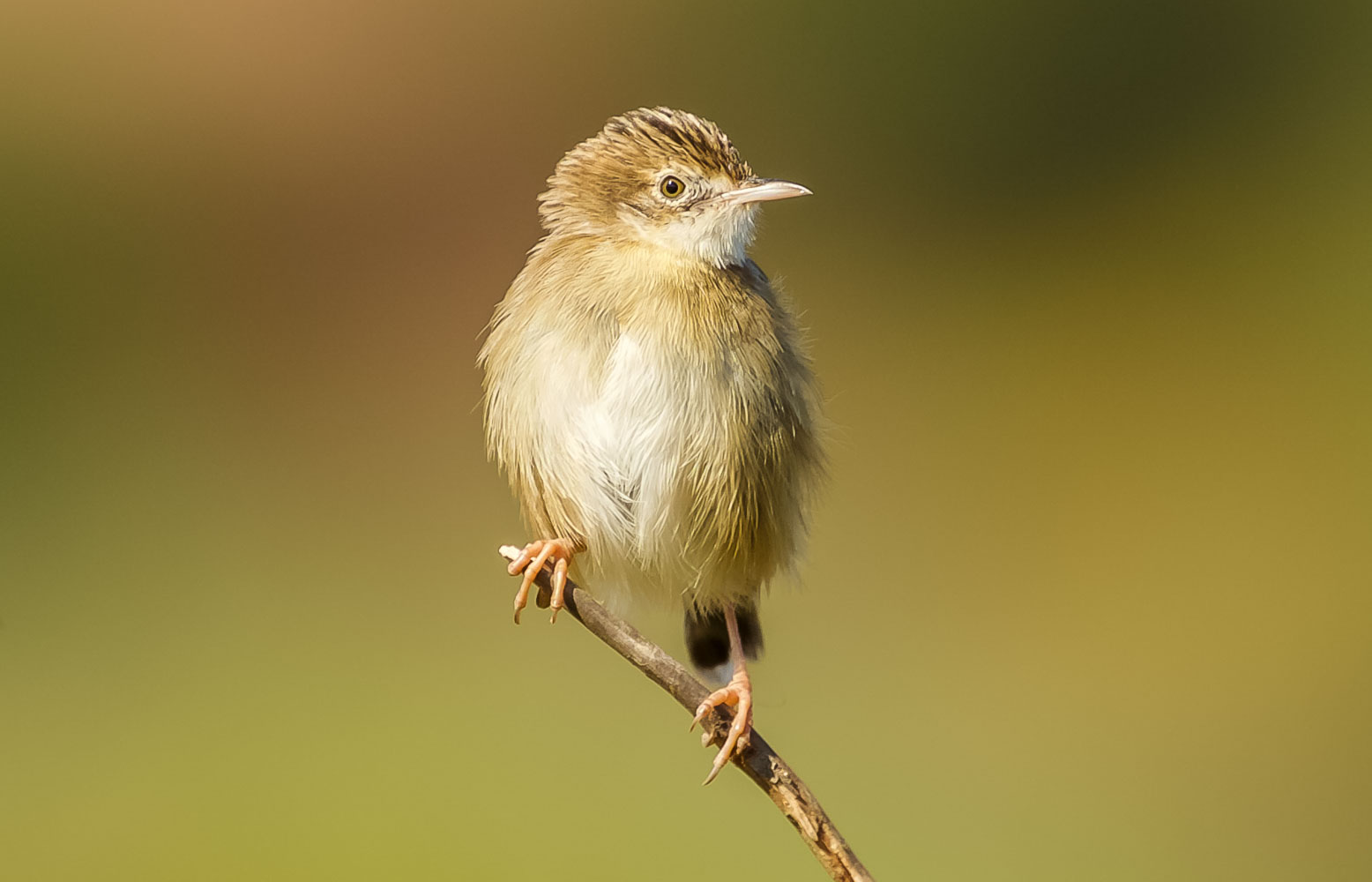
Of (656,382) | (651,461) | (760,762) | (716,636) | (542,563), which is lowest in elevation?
(716,636)

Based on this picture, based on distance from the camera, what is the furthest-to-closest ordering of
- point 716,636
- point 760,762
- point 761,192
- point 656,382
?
point 716,636
point 761,192
point 656,382
point 760,762

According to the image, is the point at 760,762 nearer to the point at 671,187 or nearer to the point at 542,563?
the point at 542,563

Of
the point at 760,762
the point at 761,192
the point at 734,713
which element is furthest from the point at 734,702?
the point at 761,192

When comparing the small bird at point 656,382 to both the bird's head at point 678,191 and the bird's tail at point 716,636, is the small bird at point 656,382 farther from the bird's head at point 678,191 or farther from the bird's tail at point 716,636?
the bird's tail at point 716,636

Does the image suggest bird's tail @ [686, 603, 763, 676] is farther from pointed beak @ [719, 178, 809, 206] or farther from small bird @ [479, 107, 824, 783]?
pointed beak @ [719, 178, 809, 206]

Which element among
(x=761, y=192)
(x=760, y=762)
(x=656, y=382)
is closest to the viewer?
(x=760, y=762)

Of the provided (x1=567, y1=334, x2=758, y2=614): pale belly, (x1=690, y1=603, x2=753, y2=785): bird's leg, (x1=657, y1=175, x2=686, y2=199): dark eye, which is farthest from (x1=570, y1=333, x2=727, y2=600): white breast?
(x1=657, y1=175, x2=686, y2=199): dark eye

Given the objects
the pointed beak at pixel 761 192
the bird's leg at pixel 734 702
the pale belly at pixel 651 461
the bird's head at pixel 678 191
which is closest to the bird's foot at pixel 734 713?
the bird's leg at pixel 734 702
